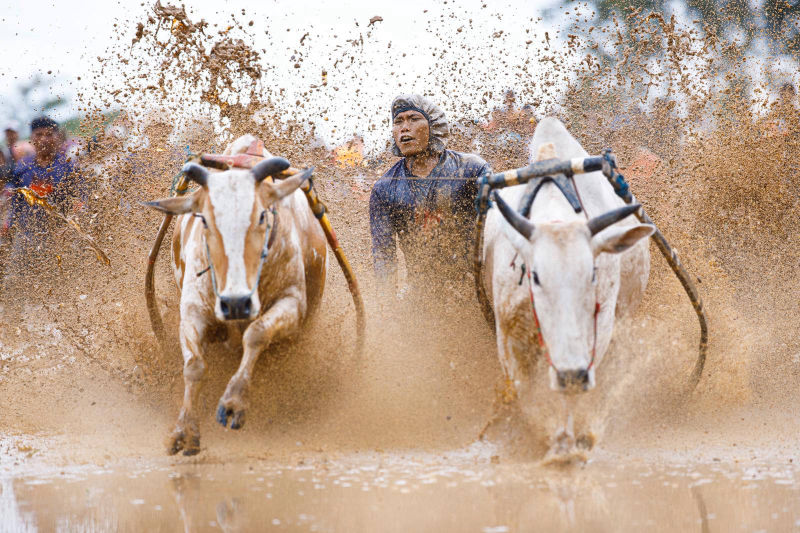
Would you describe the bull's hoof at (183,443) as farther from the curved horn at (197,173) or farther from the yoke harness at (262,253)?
the curved horn at (197,173)

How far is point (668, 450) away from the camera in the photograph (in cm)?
493

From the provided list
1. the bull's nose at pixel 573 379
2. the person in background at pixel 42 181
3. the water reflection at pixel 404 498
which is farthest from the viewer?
the person in background at pixel 42 181

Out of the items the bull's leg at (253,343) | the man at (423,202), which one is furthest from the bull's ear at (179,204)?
the man at (423,202)

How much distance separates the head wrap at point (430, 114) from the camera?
22.7 feet

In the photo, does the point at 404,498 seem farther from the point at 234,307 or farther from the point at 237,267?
the point at 237,267

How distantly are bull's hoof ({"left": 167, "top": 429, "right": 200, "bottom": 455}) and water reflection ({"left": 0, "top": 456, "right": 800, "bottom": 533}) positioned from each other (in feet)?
0.31

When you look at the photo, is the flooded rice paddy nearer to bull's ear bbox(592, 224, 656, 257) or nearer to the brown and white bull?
the brown and white bull

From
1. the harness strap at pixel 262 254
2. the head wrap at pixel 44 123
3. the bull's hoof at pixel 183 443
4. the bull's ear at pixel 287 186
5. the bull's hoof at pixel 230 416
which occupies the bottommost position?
the bull's hoof at pixel 183 443

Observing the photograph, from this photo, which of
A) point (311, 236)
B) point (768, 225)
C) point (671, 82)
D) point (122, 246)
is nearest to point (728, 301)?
point (768, 225)

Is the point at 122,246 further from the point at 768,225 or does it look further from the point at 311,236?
the point at 768,225

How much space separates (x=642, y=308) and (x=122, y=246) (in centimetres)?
370

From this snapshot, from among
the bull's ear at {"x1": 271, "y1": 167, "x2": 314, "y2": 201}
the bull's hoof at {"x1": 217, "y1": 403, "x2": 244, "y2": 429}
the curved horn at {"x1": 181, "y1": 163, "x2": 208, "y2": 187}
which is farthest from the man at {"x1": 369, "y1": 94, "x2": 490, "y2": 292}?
the bull's hoof at {"x1": 217, "y1": 403, "x2": 244, "y2": 429}

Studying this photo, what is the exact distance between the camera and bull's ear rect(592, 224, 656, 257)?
453 cm

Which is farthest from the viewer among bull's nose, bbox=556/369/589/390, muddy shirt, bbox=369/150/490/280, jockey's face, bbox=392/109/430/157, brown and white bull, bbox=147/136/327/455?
jockey's face, bbox=392/109/430/157
